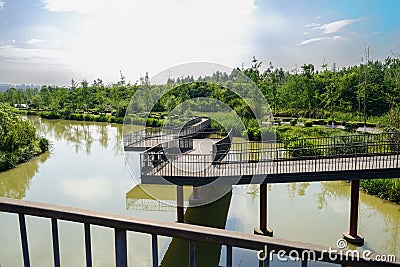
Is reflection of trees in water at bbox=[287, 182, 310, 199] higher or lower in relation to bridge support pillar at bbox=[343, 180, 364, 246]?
lower

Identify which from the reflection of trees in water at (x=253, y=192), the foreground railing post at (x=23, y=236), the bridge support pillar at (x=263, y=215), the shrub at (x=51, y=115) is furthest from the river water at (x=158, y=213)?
the shrub at (x=51, y=115)

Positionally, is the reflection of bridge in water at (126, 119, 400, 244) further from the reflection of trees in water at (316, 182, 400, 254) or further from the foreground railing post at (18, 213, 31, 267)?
the foreground railing post at (18, 213, 31, 267)

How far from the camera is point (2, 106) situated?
16.9 meters

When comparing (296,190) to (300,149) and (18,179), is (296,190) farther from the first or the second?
(18,179)

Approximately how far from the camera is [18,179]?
13.3 meters

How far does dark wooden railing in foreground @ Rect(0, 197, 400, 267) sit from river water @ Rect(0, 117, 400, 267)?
5.48 metres

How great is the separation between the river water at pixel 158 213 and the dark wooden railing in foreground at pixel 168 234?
18.0 ft


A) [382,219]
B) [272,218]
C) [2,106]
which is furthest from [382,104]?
[2,106]

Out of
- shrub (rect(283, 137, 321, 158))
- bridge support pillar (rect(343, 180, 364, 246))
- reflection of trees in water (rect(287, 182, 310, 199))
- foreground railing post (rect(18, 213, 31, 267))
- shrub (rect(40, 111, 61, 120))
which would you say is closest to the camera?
foreground railing post (rect(18, 213, 31, 267))

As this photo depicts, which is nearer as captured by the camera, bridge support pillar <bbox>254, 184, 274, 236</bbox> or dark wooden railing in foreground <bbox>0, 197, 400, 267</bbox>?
dark wooden railing in foreground <bbox>0, 197, 400, 267</bbox>

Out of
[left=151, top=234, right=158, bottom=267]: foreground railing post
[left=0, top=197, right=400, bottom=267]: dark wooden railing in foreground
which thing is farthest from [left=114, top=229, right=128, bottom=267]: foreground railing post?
[left=151, top=234, right=158, bottom=267]: foreground railing post

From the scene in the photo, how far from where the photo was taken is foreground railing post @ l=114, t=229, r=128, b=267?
1312 mm

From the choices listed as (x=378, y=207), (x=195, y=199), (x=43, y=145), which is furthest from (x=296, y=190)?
(x=43, y=145)

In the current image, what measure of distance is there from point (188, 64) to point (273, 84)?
67.3 ft
